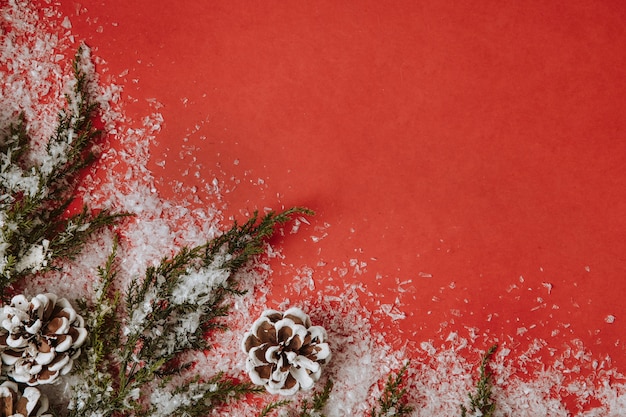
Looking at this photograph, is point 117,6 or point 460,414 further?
point 117,6

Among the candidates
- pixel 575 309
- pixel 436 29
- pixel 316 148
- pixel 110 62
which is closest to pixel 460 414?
pixel 575 309

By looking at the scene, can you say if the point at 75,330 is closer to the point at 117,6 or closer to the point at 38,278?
the point at 38,278

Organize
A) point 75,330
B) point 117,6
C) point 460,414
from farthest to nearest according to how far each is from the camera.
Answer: point 117,6 → point 460,414 → point 75,330

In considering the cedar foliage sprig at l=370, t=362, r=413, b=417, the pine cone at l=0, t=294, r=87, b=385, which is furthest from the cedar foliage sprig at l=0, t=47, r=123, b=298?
the cedar foliage sprig at l=370, t=362, r=413, b=417

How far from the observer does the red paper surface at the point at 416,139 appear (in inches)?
61.9

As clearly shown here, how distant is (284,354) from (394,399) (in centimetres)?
31

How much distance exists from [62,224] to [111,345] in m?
0.34

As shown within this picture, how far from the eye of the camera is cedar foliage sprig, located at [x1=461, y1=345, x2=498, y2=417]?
1.48 metres

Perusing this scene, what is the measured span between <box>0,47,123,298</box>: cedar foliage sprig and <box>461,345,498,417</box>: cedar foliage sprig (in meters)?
1.01

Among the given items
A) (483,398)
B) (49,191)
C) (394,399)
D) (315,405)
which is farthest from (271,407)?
(49,191)

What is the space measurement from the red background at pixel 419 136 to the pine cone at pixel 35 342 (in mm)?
428

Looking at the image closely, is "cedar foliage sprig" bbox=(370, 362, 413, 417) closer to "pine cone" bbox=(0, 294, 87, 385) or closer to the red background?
the red background

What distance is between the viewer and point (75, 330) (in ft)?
4.63

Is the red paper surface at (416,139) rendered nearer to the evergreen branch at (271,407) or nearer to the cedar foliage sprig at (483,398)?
the cedar foliage sprig at (483,398)
